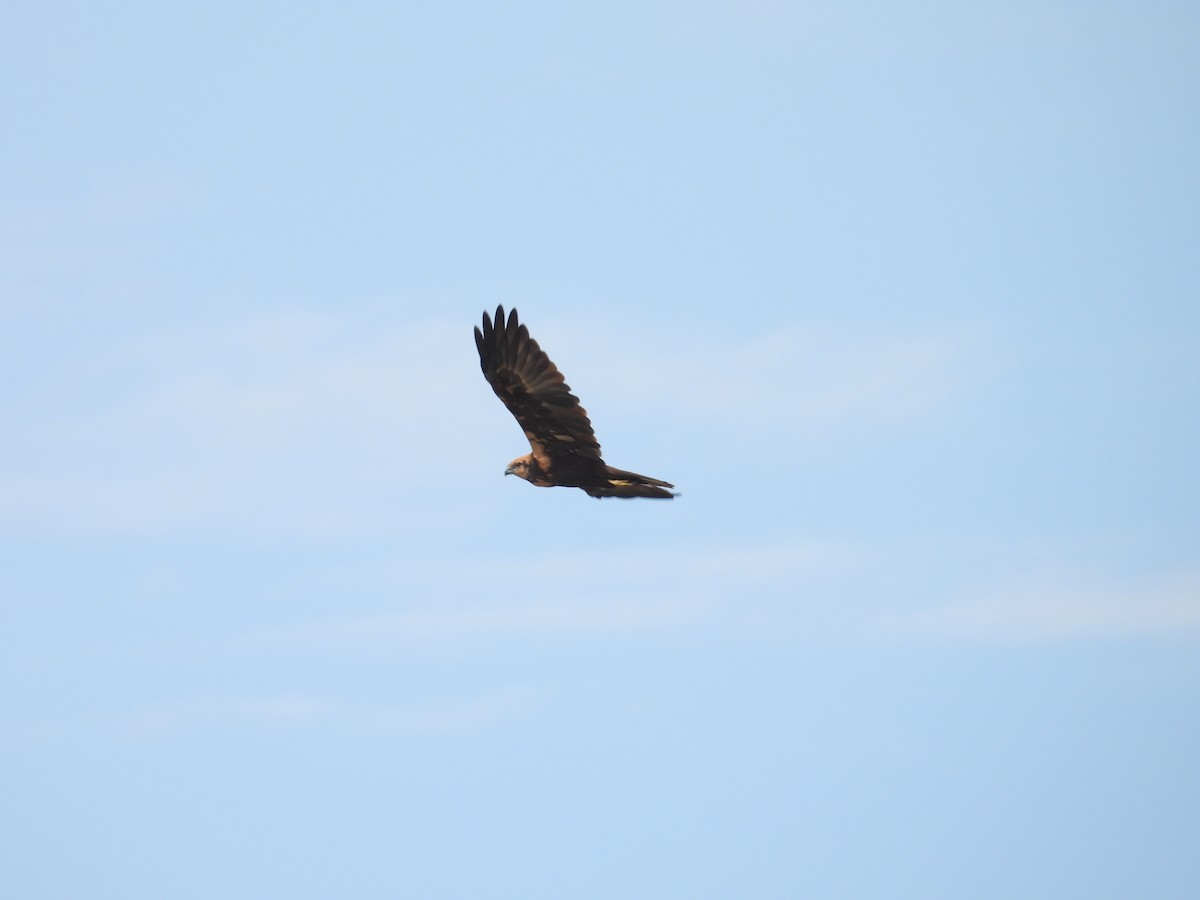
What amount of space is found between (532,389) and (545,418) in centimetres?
52

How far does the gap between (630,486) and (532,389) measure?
78.4 inches

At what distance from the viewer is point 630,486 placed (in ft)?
99.1

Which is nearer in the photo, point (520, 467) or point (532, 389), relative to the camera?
point (532, 389)

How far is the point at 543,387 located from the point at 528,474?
5.35ft

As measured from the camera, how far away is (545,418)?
30203mm

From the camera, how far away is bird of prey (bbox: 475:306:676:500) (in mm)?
29750

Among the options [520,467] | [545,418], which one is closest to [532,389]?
[545,418]

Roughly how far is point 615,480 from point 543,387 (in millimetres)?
1746

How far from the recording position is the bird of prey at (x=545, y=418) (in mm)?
29750

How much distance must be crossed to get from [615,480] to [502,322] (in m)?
2.83

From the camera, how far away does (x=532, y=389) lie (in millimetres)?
29938

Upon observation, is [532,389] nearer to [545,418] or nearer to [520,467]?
[545,418]

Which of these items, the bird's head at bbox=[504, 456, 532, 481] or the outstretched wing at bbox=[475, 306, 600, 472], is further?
the bird's head at bbox=[504, 456, 532, 481]

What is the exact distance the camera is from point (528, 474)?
30.9m
